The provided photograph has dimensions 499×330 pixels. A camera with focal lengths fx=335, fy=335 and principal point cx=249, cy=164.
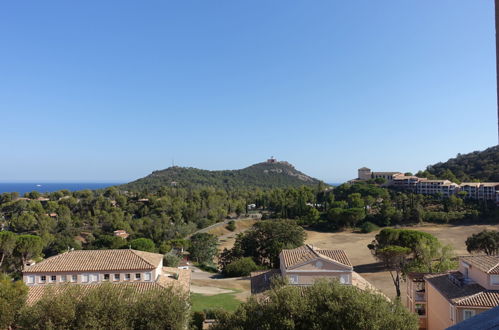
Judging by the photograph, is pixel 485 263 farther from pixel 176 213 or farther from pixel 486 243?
pixel 176 213

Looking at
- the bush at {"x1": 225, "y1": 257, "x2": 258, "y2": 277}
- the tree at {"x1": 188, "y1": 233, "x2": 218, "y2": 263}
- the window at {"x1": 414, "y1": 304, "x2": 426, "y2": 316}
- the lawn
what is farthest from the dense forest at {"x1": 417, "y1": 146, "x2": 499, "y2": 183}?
the lawn

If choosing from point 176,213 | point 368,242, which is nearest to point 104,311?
point 368,242

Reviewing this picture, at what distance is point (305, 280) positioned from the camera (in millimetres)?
27656

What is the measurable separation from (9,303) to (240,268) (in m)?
29.4

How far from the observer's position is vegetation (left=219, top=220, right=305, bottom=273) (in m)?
51.5

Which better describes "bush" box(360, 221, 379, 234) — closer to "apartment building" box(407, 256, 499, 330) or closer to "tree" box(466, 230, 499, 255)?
"tree" box(466, 230, 499, 255)

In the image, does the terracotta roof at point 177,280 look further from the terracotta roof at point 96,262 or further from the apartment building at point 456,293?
the apartment building at point 456,293

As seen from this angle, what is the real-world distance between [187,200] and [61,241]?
48425mm

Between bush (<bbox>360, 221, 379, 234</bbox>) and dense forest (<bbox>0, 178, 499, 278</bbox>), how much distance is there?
0.85 ft

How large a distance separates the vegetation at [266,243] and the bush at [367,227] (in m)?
33.4

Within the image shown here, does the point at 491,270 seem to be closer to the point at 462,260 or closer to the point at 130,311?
the point at 462,260

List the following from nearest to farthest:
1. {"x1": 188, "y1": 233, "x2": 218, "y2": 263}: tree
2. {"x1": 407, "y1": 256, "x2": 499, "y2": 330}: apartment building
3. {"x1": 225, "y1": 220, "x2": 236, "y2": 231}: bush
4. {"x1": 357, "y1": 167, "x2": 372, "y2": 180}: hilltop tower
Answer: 1. {"x1": 407, "y1": 256, "x2": 499, "y2": 330}: apartment building
2. {"x1": 188, "y1": 233, "x2": 218, "y2": 263}: tree
3. {"x1": 225, "y1": 220, "x2": 236, "y2": 231}: bush
4. {"x1": 357, "y1": 167, "x2": 372, "y2": 180}: hilltop tower

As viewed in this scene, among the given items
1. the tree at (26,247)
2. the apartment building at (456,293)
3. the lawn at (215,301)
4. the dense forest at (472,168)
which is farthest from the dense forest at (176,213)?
the apartment building at (456,293)

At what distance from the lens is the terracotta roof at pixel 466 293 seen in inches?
787
